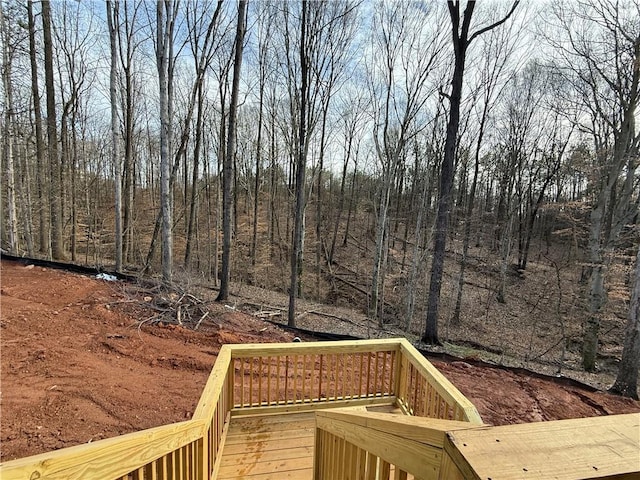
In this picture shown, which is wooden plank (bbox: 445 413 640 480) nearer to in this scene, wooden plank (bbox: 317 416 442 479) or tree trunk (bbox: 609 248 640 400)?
wooden plank (bbox: 317 416 442 479)

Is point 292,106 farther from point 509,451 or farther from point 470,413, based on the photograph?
point 509,451

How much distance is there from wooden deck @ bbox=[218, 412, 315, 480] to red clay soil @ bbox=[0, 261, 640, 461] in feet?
2.69

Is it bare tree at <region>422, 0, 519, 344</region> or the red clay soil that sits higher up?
bare tree at <region>422, 0, 519, 344</region>

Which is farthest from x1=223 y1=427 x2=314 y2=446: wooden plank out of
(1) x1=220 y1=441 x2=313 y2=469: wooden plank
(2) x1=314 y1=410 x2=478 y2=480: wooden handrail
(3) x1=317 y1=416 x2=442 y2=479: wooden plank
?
(3) x1=317 y1=416 x2=442 y2=479: wooden plank

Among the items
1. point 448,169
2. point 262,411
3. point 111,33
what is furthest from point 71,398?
point 111,33

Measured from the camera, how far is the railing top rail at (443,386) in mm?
2225

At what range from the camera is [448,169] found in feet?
25.8

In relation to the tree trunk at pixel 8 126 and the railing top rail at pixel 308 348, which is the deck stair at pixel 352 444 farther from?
the tree trunk at pixel 8 126

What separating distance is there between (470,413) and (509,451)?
5.95ft

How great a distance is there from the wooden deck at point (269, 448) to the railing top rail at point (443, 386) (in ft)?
4.17

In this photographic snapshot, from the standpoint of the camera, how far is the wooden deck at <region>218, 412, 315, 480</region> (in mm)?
2721

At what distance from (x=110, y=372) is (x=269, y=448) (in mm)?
2525

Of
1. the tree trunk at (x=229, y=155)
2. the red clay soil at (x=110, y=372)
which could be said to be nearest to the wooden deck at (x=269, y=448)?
the red clay soil at (x=110, y=372)

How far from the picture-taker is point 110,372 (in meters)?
4.20
